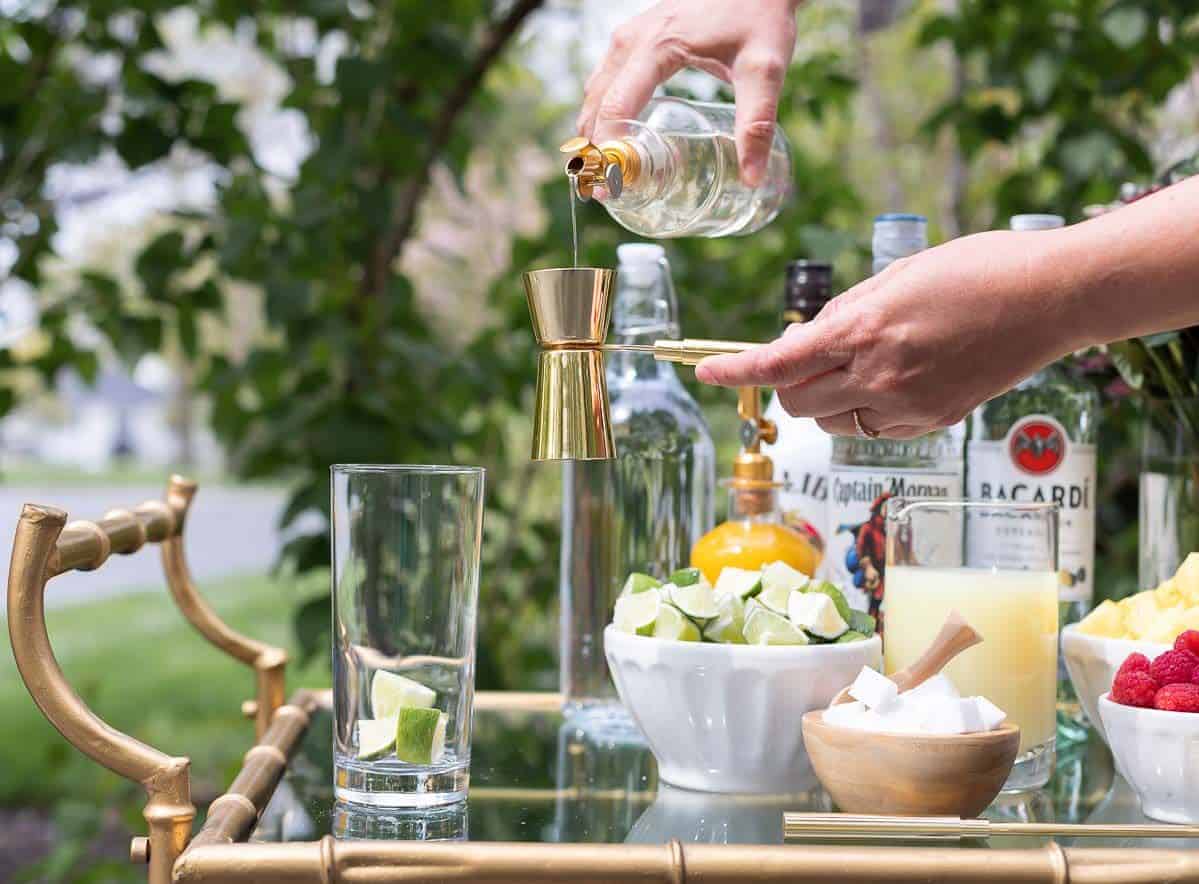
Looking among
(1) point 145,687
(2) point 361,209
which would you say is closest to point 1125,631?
(2) point 361,209

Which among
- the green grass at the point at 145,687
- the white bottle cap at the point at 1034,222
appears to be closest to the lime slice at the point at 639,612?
the white bottle cap at the point at 1034,222

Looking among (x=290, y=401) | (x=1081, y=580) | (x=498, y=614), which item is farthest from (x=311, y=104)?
(x=1081, y=580)

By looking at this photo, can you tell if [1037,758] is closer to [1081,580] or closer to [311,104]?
[1081,580]

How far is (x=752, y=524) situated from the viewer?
0.85 metres

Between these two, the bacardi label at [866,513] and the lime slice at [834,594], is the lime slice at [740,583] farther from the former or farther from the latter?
the bacardi label at [866,513]

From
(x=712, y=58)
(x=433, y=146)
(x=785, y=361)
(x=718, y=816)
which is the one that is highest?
(x=433, y=146)

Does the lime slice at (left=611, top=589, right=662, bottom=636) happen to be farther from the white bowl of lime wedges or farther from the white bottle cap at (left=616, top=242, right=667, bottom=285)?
the white bottle cap at (left=616, top=242, right=667, bottom=285)

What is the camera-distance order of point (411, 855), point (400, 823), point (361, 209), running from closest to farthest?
point (411, 855)
point (400, 823)
point (361, 209)

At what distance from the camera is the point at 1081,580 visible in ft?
3.02

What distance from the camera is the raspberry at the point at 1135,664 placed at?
70cm

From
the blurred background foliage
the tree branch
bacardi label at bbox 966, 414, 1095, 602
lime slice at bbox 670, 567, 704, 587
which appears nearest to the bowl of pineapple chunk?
bacardi label at bbox 966, 414, 1095, 602

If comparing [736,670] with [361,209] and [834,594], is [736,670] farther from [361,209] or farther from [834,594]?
[361,209]

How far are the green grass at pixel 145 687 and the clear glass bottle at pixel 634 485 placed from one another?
1113 mm

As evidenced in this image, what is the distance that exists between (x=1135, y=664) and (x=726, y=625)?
8.2 inches
